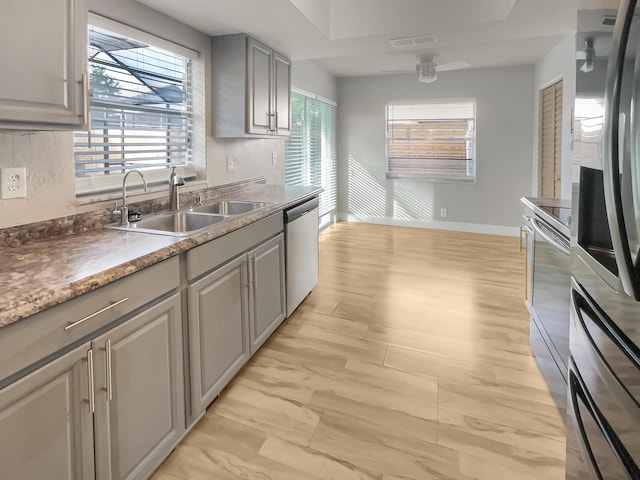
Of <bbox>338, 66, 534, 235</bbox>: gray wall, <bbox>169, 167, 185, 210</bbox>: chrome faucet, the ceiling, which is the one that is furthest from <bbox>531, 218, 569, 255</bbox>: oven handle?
<bbox>338, 66, 534, 235</bbox>: gray wall

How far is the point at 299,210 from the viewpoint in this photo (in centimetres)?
311

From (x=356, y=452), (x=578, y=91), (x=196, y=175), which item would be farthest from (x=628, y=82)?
(x=196, y=175)

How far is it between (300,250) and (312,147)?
3128mm

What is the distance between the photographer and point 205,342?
6.33 feet

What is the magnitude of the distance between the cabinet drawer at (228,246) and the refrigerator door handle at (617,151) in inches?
58.8

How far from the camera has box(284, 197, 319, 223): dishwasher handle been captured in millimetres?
2906

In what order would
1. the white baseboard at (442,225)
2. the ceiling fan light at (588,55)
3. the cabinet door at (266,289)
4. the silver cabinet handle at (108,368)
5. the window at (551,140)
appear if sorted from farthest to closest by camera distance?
the white baseboard at (442,225) → the window at (551,140) → the cabinet door at (266,289) → the silver cabinet handle at (108,368) → the ceiling fan light at (588,55)

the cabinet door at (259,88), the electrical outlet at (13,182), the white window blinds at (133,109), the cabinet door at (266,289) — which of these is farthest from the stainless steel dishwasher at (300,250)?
the electrical outlet at (13,182)

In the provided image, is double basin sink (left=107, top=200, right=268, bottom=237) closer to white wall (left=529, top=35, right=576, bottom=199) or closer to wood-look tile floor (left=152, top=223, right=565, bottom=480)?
wood-look tile floor (left=152, top=223, right=565, bottom=480)

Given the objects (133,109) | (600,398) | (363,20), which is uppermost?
(363,20)

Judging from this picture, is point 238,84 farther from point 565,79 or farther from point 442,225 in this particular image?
point 442,225

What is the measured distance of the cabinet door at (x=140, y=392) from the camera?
135 cm

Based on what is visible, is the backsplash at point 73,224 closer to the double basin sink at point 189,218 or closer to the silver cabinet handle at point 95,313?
the double basin sink at point 189,218

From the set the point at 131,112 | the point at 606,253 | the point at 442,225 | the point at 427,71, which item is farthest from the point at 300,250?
the point at 442,225
